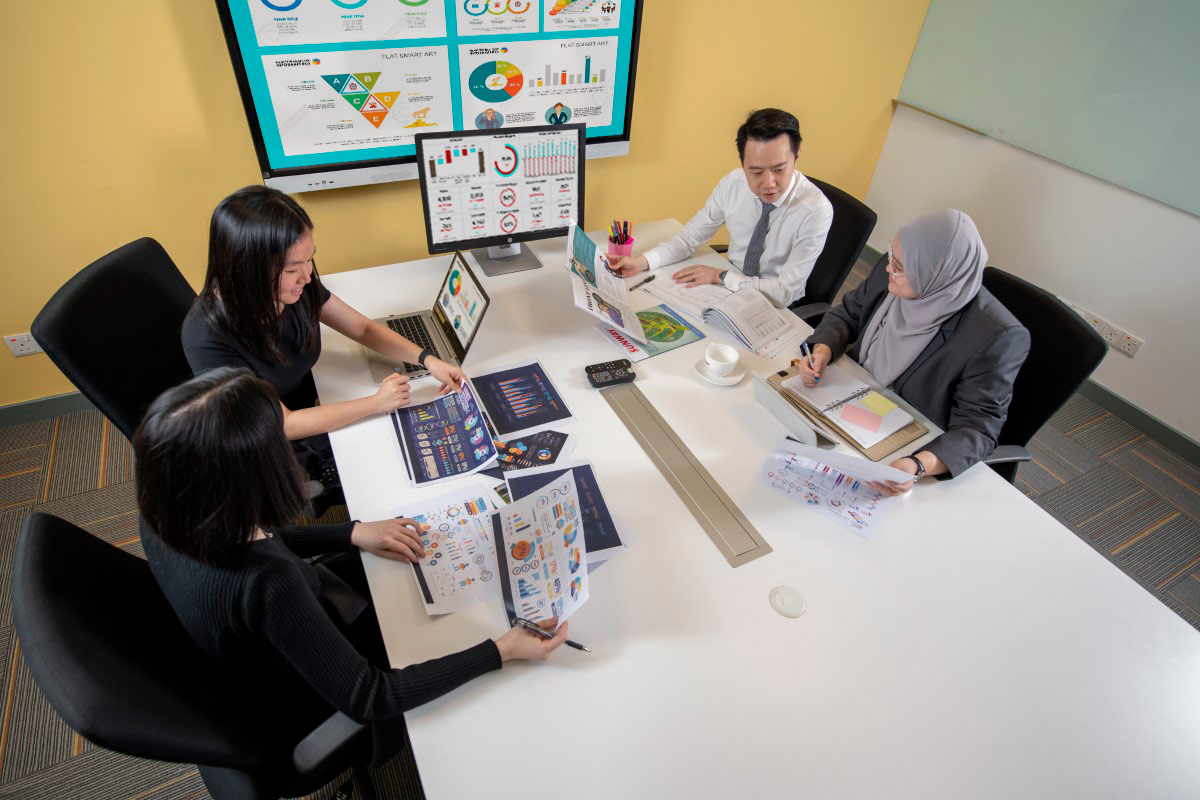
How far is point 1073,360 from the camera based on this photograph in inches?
63.2

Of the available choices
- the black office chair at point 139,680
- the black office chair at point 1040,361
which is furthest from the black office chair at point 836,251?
the black office chair at point 139,680

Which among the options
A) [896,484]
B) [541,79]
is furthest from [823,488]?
[541,79]

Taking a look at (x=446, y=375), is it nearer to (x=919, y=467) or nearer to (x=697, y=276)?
(x=697, y=276)

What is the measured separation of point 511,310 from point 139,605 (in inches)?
49.4

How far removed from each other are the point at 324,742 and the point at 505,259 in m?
1.63

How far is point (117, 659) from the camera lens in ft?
2.92

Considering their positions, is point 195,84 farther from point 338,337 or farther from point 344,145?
point 338,337

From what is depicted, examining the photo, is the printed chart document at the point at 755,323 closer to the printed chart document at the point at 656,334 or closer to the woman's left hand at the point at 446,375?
the printed chart document at the point at 656,334

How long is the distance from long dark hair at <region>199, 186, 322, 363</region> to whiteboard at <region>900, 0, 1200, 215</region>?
3.26 m

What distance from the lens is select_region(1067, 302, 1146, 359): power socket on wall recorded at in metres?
2.83

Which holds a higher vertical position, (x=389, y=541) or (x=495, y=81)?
(x=495, y=81)

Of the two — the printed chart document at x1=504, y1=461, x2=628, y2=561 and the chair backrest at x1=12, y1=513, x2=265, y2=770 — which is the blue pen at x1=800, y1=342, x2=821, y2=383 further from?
the chair backrest at x1=12, y1=513, x2=265, y2=770

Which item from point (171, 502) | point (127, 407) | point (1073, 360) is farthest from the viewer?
point (1073, 360)

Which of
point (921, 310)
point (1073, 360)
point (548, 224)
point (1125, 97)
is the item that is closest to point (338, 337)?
point (548, 224)
